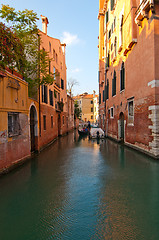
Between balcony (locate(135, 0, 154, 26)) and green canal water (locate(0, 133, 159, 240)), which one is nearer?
green canal water (locate(0, 133, 159, 240))

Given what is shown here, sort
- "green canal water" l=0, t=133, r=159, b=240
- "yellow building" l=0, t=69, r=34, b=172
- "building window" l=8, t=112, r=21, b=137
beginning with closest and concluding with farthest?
"green canal water" l=0, t=133, r=159, b=240 → "yellow building" l=0, t=69, r=34, b=172 → "building window" l=8, t=112, r=21, b=137

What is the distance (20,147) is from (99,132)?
12.6 m

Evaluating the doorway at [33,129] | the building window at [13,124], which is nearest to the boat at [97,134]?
the doorway at [33,129]

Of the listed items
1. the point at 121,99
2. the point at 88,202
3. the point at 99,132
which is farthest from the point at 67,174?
the point at 99,132

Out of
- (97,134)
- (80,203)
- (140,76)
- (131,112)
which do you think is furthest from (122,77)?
(80,203)

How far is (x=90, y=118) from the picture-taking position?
59.4 metres

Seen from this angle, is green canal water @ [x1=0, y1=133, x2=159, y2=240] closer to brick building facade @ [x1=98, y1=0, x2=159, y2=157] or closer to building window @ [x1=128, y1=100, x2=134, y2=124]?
brick building facade @ [x1=98, y1=0, x2=159, y2=157]

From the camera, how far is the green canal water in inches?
128

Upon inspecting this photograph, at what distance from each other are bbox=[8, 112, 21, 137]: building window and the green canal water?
155 centimetres

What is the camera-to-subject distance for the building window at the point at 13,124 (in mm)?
7389

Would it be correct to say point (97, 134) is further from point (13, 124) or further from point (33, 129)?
point (13, 124)

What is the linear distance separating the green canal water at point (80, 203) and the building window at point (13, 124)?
1551mm

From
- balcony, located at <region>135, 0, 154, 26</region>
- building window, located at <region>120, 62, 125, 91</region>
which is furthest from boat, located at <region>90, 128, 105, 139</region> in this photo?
balcony, located at <region>135, 0, 154, 26</region>

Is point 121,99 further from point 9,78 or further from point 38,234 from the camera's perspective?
point 38,234
